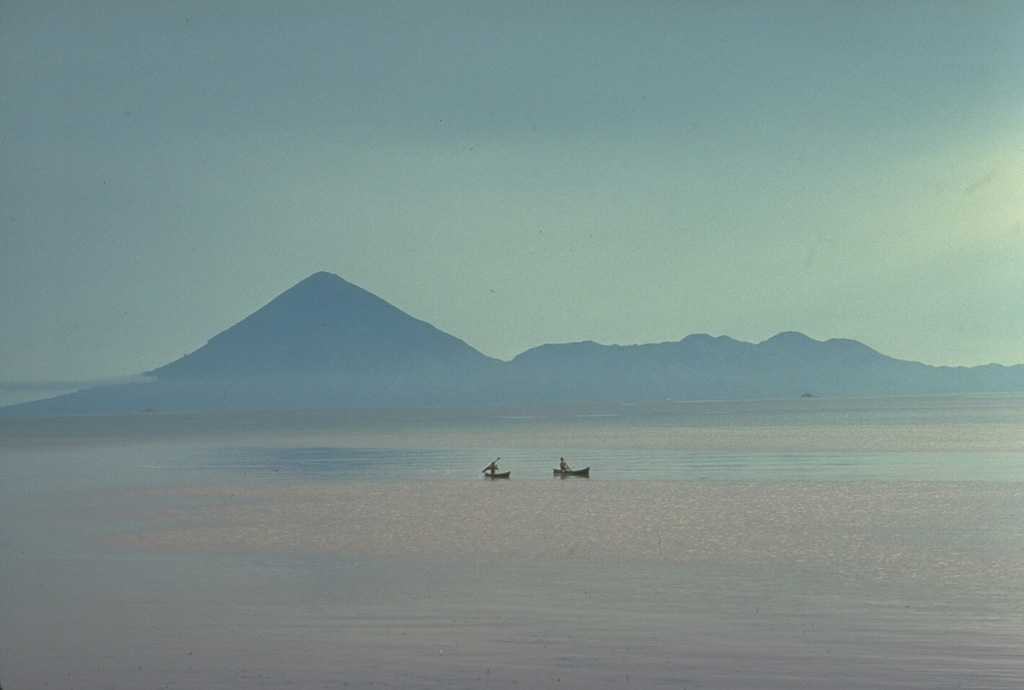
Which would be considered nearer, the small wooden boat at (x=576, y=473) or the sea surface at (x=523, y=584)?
the sea surface at (x=523, y=584)

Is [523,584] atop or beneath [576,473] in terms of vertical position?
beneath

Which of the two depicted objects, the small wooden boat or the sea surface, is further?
the small wooden boat

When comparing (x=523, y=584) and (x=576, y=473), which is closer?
(x=523, y=584)

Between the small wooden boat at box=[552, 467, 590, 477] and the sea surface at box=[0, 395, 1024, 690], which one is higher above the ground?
the small wooden boat at box=[552, 467, 590, 477]

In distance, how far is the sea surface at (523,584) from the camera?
46.5 ft

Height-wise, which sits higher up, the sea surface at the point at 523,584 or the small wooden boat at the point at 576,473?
the small wooden boat at the point at 576,473

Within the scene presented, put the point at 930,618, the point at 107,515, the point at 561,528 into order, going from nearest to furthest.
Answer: the point at 930,618, the point at 561,528, the point at 107,515

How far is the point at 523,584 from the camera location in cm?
2011

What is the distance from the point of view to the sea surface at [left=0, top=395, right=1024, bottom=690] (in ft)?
46.5

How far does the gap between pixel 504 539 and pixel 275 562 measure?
5.80m

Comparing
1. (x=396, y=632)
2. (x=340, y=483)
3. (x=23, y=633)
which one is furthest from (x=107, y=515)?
(x=396, y=632)

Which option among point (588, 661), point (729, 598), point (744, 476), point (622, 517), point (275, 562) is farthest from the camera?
point (744, 476)

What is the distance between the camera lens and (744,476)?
46.0 meters

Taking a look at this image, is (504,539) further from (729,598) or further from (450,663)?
(450,663)
